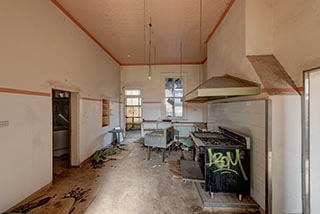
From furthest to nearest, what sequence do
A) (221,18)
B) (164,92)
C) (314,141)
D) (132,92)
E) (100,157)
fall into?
(132,92), (164,92), (100,157), (221,18), (314,141)

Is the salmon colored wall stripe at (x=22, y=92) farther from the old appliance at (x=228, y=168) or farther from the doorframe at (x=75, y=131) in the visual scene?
the old appliance at (x=228, y=168)

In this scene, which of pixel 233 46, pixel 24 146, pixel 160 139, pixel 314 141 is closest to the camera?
pixel 314 141

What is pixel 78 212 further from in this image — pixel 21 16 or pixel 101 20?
pixel 101 20

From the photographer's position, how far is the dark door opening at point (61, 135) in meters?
4.56

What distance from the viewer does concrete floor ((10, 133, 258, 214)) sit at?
2.65 metres

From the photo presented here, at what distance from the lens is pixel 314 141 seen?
2029 mm

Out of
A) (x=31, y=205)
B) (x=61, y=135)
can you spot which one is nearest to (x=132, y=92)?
(x=61, y=135)

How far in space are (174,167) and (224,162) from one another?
6.54 feet

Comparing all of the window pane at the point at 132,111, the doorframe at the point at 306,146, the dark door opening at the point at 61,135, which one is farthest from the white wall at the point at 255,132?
the window pane at the point at 132,111

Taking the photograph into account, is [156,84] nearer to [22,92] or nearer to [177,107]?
[177,107]

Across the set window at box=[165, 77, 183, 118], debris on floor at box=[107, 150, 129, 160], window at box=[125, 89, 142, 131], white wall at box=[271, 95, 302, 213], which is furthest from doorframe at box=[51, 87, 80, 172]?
window at box=[125, 89, 142, 131]

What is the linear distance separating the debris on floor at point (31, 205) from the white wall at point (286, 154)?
3562 millimetres

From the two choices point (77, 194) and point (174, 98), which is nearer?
point (77, 194)

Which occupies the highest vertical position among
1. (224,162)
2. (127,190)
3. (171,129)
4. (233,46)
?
(233,46)
